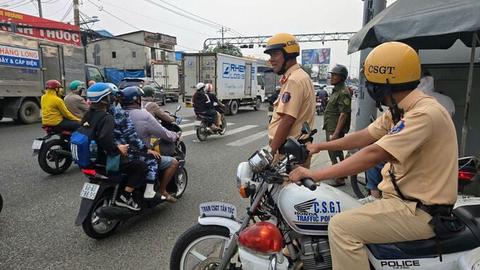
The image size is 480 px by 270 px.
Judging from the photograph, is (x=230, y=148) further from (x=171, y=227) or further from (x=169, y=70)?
(x=169, y=70)

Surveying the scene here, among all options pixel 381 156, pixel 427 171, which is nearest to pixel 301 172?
pixel 381 156

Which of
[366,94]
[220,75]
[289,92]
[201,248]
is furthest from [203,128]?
[201,248]

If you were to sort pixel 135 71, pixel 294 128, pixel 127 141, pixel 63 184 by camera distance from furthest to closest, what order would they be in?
pixel 135 71 < pixel 63 184 < pixel 127 141 < pixel 294 128

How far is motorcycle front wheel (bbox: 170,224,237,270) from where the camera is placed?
2598 mm

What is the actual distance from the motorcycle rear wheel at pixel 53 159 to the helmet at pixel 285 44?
4.99m

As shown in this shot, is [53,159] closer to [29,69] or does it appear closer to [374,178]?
[374,178]

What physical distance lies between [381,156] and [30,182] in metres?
5.90

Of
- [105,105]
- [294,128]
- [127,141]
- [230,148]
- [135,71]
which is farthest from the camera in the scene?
[135,71]

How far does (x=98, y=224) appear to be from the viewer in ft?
13.1

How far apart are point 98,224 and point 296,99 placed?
257 centimetres

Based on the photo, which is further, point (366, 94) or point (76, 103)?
point (76, 103)

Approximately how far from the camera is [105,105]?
4.01 metres

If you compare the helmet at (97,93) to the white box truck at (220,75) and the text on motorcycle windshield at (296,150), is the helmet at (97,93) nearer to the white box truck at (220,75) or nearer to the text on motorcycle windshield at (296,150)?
the text on motorcycle windshield at (296,150)

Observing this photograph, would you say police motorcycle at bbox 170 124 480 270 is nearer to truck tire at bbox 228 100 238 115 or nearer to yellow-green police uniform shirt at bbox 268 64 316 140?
yellow-green police uniform shirt at bbox 268 64 316 140
